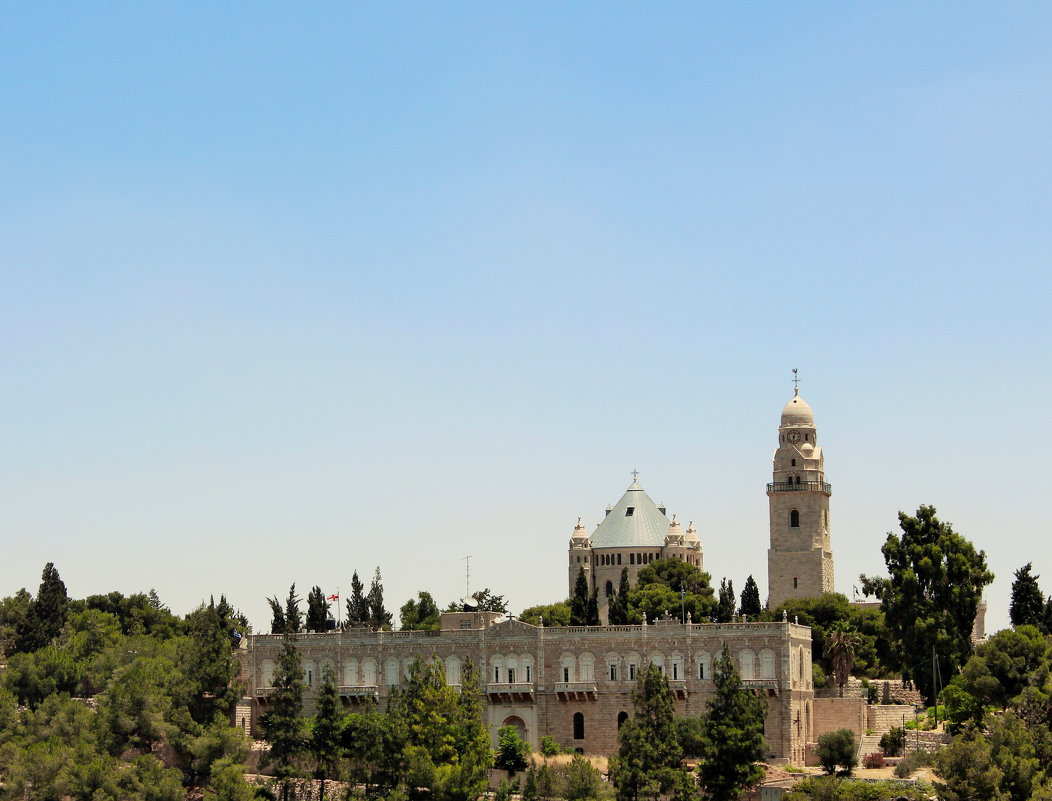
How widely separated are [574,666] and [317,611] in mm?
23604

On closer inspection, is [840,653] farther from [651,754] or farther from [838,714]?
[651,754]

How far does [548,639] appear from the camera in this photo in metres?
99.5

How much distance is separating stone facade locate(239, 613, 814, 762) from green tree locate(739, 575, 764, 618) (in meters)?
12.0

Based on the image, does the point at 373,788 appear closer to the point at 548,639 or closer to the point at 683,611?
the point at 548,639

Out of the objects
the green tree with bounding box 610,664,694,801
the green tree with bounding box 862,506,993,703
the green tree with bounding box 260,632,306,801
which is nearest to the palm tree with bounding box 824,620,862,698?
the green tree with bounding box 862,506,993,703

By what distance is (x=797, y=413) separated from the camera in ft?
424

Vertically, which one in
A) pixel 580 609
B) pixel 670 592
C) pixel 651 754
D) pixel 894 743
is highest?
pixel 670 592

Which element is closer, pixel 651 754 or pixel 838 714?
pixel 651 754

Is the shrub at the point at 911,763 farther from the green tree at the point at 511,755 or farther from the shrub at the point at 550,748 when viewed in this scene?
the green tree at the point at 511,755

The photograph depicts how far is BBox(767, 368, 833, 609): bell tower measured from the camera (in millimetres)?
125750

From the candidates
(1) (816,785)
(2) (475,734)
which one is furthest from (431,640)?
(1) (816,785)

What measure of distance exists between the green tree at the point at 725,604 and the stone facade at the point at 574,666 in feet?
27.6

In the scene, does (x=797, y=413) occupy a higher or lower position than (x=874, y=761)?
higher

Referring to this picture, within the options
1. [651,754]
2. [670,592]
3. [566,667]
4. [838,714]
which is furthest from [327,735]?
[670,592]
